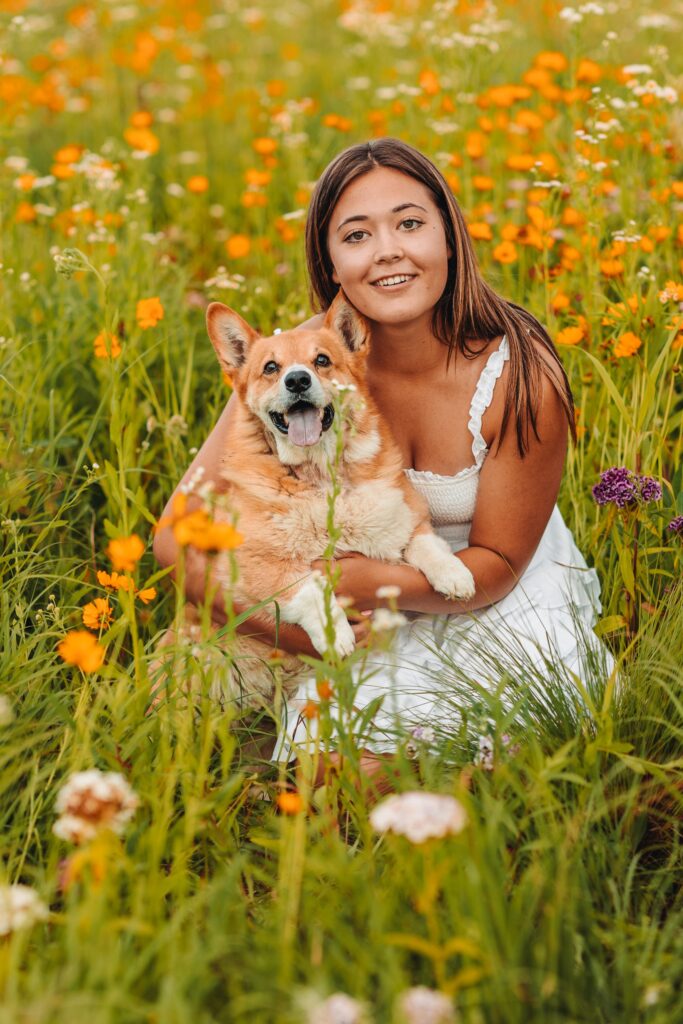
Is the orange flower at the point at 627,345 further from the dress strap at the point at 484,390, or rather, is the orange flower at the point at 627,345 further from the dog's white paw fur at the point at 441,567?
the dog's white paw fur at the point at 441,567

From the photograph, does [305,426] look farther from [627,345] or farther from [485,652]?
[627,345]

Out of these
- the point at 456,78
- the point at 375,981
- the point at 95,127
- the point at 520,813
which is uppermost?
the point at 95,127

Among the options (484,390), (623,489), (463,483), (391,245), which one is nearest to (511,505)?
(463,483)

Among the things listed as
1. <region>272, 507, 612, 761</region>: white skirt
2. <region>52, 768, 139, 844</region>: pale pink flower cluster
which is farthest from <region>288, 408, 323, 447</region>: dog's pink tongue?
<region>52, 768, 139, 844</region>: pale pink flower cluster

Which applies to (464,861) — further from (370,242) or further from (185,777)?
(370,242)

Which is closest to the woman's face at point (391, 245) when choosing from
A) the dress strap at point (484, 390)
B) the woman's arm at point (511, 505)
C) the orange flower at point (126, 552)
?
the dress strap at point (484, 390)

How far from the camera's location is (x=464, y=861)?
1.26 m

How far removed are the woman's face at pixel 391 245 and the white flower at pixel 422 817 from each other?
1.40 metres

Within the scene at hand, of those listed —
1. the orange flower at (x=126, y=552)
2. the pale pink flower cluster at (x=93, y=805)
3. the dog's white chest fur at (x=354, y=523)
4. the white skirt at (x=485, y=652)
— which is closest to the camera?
the pale pink flower cluster at (x=93, y=805)

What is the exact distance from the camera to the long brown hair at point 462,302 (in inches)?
91.4

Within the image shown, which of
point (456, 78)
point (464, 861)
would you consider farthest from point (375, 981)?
point (456, 78)

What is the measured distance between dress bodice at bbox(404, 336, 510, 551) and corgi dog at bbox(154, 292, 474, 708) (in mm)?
98

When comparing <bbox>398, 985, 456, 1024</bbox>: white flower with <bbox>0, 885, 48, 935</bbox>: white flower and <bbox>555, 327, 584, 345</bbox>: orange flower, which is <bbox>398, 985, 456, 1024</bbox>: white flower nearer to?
<bbox>0, 885, 48, 935</bbox>: white flower

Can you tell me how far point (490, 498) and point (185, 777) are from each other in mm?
1137
